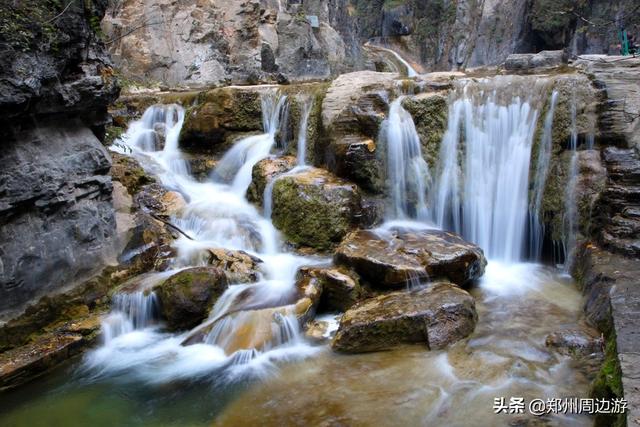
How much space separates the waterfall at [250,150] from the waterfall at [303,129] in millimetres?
553

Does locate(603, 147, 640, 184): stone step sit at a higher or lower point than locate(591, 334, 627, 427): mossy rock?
higher

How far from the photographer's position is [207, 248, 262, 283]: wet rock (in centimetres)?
655

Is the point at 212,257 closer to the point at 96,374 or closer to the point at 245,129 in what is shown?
the point at 96,374

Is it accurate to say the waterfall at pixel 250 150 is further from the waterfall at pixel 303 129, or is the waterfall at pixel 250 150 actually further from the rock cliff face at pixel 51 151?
the rock cliff face at pixel 51 151

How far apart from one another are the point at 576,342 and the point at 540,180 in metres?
3.55

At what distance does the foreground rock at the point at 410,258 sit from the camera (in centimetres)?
596

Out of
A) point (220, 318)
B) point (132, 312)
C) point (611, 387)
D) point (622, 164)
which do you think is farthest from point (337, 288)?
point (622, 164)

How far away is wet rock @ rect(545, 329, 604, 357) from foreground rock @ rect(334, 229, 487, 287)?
159 centimetres

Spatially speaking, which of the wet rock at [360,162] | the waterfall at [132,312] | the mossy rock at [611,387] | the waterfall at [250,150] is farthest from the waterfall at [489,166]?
the waterfall at [132,312]

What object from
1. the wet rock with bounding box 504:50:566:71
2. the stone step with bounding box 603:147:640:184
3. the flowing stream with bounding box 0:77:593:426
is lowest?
the flowing stream with bounding box 0:77:593:426

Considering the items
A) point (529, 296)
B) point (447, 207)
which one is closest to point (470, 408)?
point (529, 296)

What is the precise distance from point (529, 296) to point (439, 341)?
6.73 ft

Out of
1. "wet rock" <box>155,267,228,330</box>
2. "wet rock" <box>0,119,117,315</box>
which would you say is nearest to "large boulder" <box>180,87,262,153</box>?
"wet rock" <box>0,119,117,315</box>

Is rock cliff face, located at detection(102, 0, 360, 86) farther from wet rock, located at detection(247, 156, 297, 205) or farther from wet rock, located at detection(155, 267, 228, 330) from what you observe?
wet rock, located at detection(155, 267, 228, 330)
